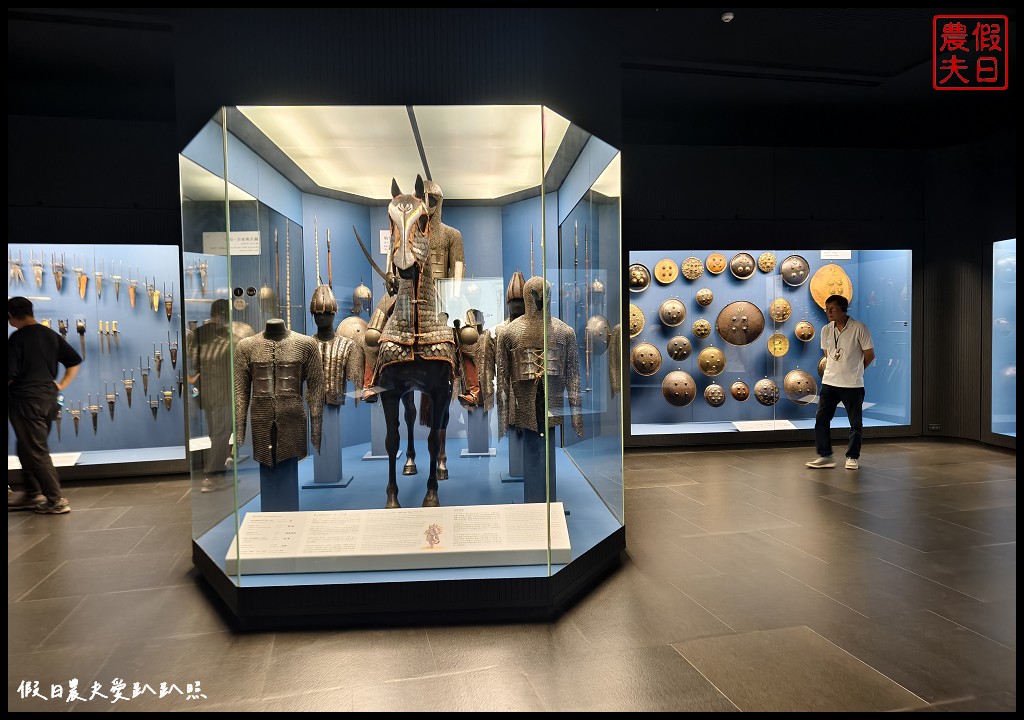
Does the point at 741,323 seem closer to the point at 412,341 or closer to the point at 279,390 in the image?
the point at 412,341

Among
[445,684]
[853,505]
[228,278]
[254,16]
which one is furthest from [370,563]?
[853,505]

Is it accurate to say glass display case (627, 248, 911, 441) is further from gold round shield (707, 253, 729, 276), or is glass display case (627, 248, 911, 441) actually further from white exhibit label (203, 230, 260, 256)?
white exhibit label (203, 230, 260, 256)

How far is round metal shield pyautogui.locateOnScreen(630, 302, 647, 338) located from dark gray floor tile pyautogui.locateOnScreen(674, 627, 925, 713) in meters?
4.78

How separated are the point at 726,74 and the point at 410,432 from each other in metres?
4.53

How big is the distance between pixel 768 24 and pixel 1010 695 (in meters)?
4.66

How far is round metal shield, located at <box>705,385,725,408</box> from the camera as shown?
7586 millimetres

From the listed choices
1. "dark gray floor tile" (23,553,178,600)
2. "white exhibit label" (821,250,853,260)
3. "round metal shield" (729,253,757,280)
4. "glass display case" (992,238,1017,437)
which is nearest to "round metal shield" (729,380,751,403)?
"round metal shield" (729,253,757,280)

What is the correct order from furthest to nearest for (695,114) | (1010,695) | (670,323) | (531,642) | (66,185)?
(670,323) → (695,114) → (66,185) → (531,642) → (1010,695)

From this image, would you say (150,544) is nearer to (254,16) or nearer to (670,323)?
(254,16)

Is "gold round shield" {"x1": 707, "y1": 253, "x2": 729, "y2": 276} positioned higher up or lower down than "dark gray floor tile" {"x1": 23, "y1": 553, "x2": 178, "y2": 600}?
higher up

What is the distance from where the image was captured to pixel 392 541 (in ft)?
10.5

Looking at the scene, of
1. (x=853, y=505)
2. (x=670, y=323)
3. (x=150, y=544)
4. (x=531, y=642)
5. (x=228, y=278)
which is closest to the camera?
(x=531, y=642)

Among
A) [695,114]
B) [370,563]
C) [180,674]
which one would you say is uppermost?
[695,114]

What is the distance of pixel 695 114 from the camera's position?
6.70 metres
